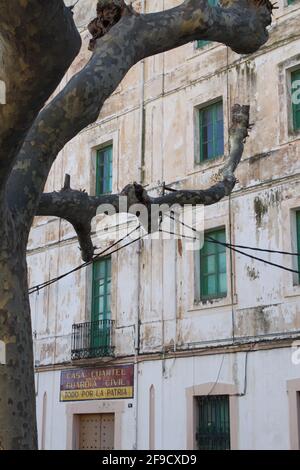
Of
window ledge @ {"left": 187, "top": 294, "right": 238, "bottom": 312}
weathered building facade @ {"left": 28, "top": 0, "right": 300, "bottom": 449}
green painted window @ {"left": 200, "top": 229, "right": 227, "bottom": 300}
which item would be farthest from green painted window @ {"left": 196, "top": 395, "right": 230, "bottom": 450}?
green painted window @ {"left": 200, "top": 229, "right": 227, "bottom": 300}

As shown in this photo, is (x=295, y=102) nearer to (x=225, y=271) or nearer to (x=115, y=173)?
(x=225, y=271)

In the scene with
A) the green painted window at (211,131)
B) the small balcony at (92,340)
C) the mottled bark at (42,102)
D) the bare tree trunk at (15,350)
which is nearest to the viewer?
the mottled bark at (42,102)

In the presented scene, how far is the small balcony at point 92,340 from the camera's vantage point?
16453mm

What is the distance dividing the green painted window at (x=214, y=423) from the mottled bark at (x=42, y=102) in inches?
289

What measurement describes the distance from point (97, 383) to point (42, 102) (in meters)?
12.6

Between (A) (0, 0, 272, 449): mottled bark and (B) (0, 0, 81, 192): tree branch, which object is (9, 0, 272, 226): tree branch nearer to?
(A) (0, 0, 272, 449): mottled bark

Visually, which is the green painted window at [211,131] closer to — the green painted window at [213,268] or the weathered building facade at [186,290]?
the weathered building facade at [186,290]

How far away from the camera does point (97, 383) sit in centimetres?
1641

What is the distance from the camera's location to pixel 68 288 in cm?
1825

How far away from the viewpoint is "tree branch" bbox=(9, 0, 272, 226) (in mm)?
5484

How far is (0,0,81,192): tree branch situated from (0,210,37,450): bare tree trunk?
2.25 feet

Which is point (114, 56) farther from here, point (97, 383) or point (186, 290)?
point (97, 383)

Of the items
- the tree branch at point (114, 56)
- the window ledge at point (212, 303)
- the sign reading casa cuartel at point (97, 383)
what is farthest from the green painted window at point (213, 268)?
the tree branch at point (114, 56)

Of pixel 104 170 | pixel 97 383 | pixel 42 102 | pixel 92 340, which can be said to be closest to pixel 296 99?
pixel 104 170
